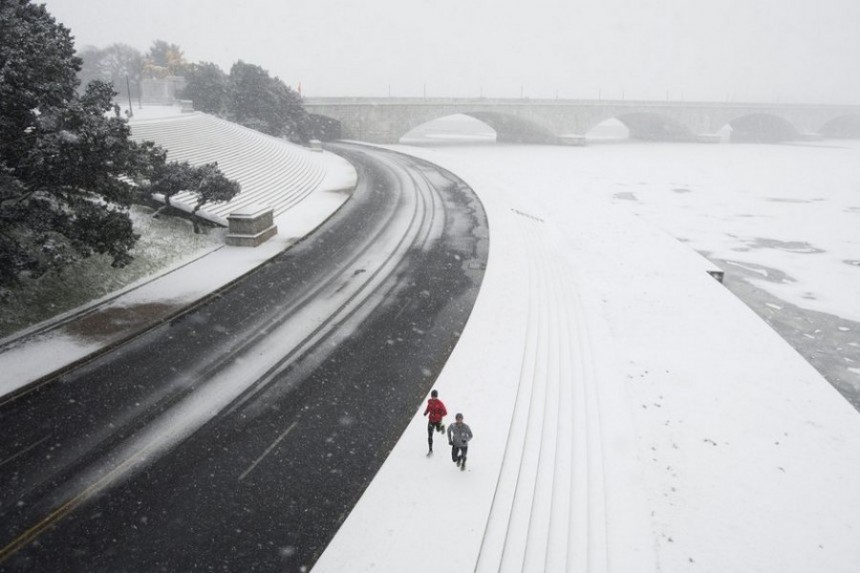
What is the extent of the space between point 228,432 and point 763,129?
139 m

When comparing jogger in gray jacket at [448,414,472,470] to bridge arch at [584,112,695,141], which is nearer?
jogger in gray jacket at [448,414,472,470]

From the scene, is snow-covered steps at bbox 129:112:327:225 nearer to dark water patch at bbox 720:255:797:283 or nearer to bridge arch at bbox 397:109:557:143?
dark water patch at bbox 720:255:797:283

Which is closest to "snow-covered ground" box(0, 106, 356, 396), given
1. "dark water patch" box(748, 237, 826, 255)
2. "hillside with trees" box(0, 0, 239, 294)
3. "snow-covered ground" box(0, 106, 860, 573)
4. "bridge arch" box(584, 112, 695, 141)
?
"snow-covered ground" box(0, 106, 860, 573)

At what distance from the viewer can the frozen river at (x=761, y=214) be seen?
59.3 feet

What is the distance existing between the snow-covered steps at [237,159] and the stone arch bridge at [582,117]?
85.6 ft

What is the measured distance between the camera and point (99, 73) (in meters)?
69.1

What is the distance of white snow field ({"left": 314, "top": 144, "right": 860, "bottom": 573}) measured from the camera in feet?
26.3

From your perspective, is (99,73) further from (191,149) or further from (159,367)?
(159,367)

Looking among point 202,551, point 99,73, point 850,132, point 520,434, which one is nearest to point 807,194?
point 520,434

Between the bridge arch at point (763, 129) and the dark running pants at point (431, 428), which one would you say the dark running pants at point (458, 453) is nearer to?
the dark running pants at point (431, 428)

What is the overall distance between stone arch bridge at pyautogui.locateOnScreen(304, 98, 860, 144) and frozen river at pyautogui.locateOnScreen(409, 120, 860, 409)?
929 centimetres

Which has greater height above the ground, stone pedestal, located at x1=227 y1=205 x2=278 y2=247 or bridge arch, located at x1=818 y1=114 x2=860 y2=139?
bridge arch, located at x1=818 y1=114 x2=860 y2=139

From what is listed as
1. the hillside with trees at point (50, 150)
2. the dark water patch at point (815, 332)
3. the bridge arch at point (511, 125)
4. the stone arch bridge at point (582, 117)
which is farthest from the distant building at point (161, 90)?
the dark water patch at point (815, 332)

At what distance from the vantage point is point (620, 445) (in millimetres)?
10430
